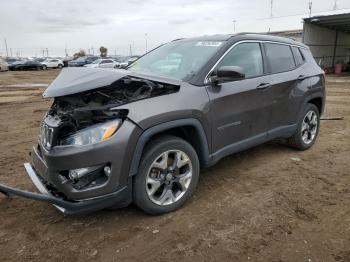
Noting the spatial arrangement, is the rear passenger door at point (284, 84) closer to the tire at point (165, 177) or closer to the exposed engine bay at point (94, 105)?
the tire at point (165, 177)

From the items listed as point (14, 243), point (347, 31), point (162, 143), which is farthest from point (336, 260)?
point (347, 31)

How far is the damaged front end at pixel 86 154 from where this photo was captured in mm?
2920

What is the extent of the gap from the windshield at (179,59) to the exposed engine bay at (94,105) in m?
0.52

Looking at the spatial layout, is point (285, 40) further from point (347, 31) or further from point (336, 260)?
point (347, 31)

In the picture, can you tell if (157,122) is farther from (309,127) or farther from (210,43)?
(309,127)

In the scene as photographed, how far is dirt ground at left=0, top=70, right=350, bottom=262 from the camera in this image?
9.48 ft

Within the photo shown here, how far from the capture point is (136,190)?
320 centimetres

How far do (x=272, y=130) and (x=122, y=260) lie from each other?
9.20ft

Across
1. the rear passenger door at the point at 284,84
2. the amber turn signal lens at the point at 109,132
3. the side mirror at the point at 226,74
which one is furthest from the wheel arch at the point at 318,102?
the amber turn signal lens at the point at 109,132

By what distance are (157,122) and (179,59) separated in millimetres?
1344

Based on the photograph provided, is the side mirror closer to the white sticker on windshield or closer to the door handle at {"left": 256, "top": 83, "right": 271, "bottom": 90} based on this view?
the white sticker on windshield

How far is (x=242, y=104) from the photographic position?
4059mm

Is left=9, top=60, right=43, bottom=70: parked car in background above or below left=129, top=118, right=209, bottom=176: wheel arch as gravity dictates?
below

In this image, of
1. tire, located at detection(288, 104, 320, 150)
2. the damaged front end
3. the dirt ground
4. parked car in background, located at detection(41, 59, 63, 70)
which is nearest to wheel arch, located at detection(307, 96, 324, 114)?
tire, located at detection(288, 104, 320, 150)
